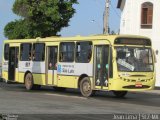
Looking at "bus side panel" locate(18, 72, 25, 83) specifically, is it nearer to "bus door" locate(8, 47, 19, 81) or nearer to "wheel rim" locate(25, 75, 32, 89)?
"bus door" locate(8, 47, 19, 81)

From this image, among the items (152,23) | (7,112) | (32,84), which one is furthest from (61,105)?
(152,23)

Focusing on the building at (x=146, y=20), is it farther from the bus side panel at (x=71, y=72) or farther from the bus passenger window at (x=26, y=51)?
the bus side panel at (x=71, y=72)

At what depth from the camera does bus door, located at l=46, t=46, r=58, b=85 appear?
2914cm

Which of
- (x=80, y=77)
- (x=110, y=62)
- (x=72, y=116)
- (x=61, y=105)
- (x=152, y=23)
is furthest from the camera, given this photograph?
(x=152, y=23)

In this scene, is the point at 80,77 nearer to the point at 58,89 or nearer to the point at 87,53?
the point at 87,53

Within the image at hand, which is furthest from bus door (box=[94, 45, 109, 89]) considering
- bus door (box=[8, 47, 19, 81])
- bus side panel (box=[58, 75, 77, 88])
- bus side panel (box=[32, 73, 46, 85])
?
bus door (box=[8, 47, 19, 81])

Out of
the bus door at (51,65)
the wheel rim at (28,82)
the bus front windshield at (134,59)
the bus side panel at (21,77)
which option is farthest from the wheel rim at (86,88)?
the bus side panel at (21,77)

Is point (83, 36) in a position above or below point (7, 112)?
above

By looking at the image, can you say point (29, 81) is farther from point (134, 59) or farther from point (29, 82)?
point (134, 59)

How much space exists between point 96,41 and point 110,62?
1.44 meters

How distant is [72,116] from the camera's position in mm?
16719

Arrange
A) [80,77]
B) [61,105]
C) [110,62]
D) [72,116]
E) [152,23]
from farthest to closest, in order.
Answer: [152,23], [80,77], [110,62], [61,105], [72,116]

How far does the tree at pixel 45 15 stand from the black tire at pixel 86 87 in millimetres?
19169

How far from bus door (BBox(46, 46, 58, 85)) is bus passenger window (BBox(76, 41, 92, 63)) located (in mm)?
2120
